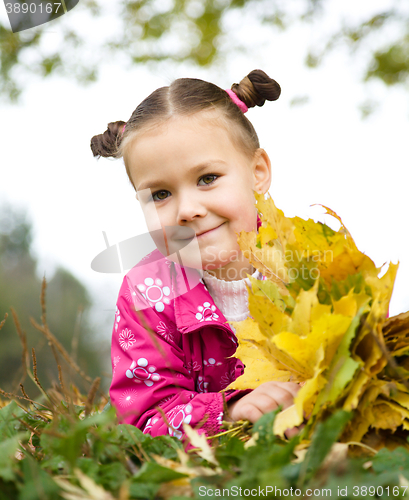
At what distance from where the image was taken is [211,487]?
0.42m

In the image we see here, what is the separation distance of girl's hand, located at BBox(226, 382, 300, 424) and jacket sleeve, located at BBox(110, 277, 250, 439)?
0.13 metres

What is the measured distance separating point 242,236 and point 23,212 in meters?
14.6

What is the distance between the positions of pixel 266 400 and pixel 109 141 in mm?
1265

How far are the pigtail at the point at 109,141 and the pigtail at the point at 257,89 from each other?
48cm

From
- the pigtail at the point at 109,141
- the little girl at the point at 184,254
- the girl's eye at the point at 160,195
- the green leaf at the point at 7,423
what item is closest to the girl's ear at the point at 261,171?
the little girl at the point at 184,254

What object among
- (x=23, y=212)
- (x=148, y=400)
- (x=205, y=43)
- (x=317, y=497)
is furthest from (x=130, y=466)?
(x=23, y=212)

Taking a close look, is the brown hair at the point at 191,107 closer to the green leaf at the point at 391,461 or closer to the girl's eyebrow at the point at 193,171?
the girl's eyebrow at the point at 193,171

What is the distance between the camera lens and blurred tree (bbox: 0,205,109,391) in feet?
26.7

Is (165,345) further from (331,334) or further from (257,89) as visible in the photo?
(257,89)

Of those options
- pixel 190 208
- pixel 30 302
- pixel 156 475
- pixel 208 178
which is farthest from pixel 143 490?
pixel 30 302

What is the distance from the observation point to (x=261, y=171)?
1.54 meters

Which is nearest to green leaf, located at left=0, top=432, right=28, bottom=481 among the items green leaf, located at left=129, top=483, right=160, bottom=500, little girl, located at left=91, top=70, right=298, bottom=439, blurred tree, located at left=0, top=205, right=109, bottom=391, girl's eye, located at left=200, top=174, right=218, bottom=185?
green leaf, located at left=129, top=483, right=160, bottom=500

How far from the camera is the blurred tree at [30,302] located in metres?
8.12

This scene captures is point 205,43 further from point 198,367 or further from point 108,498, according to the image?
point 108,498
